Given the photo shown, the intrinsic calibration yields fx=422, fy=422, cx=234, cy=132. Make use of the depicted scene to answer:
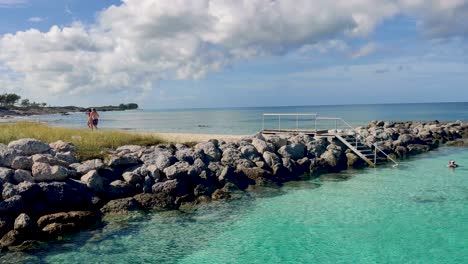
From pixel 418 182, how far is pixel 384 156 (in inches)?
321

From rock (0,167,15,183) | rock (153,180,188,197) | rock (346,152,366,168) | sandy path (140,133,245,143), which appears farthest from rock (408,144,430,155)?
rock (0,167,15,183)

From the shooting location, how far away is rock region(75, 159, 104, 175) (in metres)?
16.9

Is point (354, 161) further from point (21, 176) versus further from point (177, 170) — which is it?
point (21, 176)

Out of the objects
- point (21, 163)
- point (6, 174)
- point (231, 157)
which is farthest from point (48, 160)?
point (231, 157)

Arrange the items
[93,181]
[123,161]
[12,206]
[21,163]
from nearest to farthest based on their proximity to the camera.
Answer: [12,206]
[21,163]
[93,181]
[123,161]

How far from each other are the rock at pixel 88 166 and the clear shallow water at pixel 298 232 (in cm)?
360

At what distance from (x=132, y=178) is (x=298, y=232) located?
7.29m

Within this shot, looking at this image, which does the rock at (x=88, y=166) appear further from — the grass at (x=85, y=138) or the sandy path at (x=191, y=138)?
the sandy path at (x=191, y=138)

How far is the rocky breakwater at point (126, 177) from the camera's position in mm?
A: 13617

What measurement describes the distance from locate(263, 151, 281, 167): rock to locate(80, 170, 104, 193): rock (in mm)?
9289

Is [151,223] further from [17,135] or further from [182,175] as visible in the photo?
[17,135]

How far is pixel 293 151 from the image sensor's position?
2481 cm

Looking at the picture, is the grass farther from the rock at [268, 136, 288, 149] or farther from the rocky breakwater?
the rock at [268, 136, 288, 149]

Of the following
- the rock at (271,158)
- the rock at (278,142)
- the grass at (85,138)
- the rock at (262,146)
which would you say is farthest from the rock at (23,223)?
the rock at (278,142)
